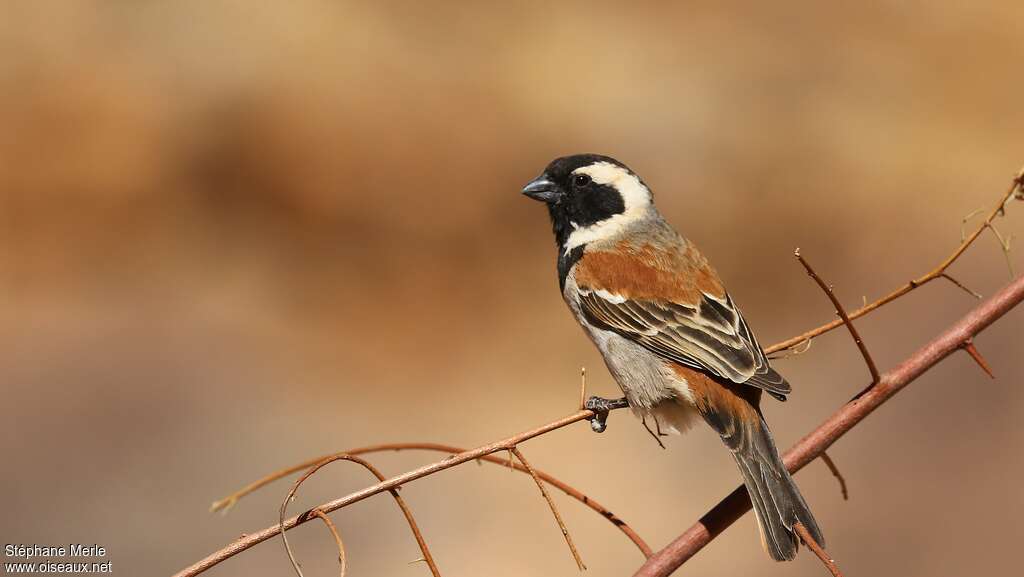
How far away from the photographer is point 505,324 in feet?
37.0

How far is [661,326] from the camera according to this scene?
14.1 feet

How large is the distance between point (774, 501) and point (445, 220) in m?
8.17

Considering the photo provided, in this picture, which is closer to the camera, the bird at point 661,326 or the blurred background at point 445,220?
the bird at point 661,326

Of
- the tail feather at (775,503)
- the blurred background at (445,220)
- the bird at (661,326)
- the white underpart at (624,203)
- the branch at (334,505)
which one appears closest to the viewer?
the branch at (334,505)

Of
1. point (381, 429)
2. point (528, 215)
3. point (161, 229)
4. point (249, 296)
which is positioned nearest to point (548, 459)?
point (381, 429)

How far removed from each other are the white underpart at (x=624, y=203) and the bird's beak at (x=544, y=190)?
0.41 ft

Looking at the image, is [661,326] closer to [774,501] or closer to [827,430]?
[774,501]

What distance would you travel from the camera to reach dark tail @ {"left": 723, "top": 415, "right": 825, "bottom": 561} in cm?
333

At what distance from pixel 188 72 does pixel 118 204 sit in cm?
156

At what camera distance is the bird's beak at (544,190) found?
5.04 metres

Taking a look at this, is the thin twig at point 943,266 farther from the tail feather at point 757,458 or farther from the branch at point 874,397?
the tail feather at point 757,458

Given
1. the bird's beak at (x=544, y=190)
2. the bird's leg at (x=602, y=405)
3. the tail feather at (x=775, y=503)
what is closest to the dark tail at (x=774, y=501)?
the tail feather at (x=775, y=503)

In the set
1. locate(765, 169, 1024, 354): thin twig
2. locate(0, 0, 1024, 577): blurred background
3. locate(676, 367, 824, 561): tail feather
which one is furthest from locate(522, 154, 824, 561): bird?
locate(0, 0, 1024, 577): blurred background

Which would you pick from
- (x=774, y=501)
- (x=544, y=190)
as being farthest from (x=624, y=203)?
(x=774, y=501)
